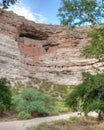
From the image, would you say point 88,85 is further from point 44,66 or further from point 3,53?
point 44,66

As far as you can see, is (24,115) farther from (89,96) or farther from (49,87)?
(49,87)

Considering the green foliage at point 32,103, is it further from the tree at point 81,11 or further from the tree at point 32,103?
the tree at point 81,11

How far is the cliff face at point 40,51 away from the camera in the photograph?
37.1 metres

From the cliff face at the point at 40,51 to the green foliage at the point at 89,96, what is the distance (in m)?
18.9

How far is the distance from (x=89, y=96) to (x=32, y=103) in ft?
23.4

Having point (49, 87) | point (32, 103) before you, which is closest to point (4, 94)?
point (32, 103)

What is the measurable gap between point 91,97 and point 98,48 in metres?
3.32

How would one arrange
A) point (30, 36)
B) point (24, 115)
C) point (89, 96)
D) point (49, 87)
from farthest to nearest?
point (30, 36)
point (49, 87)
point (24, 115)
point (89, 96)

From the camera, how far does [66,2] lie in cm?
1472

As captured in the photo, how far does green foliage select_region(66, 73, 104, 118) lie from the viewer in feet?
49.9

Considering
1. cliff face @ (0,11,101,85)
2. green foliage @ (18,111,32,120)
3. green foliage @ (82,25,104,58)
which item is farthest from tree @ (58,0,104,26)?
cliff face @ (0,11,101,85)

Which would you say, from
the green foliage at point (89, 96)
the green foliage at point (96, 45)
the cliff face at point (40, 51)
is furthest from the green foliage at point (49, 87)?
the green foliage at point (96, 45)

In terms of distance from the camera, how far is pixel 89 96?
53.9 ft

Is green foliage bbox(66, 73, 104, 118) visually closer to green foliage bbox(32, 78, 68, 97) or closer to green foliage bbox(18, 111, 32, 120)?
green foliage bbox(18, 111, 32, 120)
